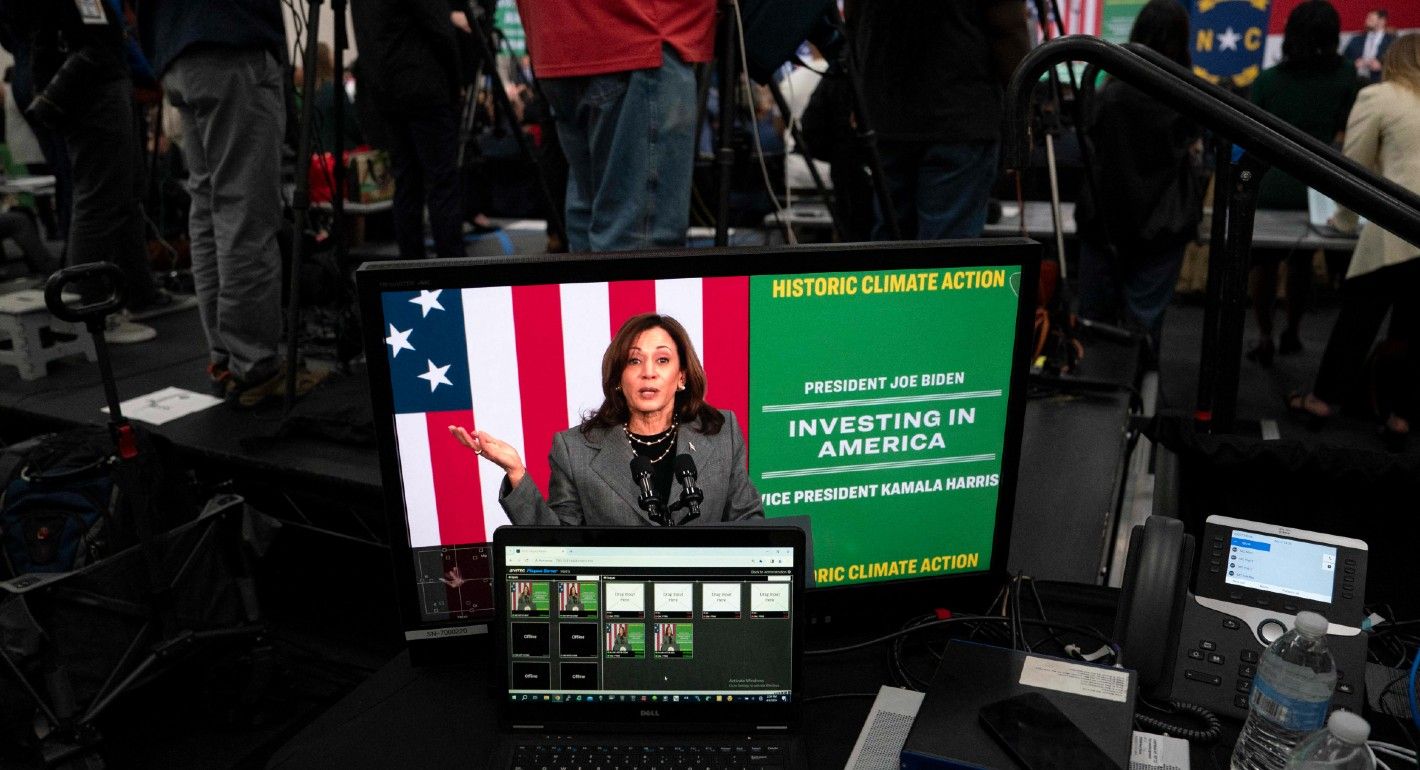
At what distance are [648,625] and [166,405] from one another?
7.70 feet

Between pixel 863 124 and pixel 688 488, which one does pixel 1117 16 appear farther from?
pixel 688 488

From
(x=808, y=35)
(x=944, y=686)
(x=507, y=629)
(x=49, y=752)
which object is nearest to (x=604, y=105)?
(x=808, y=35)

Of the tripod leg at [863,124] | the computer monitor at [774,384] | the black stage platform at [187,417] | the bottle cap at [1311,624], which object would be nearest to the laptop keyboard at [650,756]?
the computer monitor at [774,384]

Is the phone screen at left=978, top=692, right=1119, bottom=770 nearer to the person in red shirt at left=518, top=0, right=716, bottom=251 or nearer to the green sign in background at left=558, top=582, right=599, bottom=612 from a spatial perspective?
the green sign in background at left=558, top=582, right=599, bottom=612

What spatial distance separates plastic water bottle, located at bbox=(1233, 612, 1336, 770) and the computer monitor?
0.34 m

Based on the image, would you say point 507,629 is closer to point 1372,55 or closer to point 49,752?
point 49,752

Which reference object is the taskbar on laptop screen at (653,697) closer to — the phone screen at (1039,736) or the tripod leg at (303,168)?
the phone screen at (1039,736)

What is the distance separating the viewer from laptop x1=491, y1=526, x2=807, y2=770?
96cm

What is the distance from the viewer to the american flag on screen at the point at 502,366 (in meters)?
0.98

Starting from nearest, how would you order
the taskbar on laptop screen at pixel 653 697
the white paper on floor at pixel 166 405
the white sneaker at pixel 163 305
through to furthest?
the taskbar on laptop screen at pixel 653 697, the white paper on floor at pixel 166 405, the white sneaker at pixel 163 305

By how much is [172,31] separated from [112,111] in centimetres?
112

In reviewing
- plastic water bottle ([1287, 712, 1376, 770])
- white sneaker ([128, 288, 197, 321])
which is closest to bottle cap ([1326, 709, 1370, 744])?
plastic water bottle ([1287, 712, 1376, 770])

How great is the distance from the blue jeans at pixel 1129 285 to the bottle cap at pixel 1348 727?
108 inches

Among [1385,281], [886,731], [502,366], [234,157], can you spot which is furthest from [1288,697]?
[1385,281]
